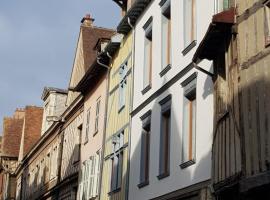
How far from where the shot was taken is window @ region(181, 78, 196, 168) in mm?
14414

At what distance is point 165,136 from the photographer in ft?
54.5

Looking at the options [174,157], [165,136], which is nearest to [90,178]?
[165,136]

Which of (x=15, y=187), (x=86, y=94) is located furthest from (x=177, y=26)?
(x=15, y=187)

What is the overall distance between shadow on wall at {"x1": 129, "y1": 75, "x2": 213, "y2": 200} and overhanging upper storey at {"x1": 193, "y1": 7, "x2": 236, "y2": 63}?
36.3 inches

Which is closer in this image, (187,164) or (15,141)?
(187,164)

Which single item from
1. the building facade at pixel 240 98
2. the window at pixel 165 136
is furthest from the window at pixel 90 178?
the building facade at pixel 240 98

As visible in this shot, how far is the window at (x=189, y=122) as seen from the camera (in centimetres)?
1441

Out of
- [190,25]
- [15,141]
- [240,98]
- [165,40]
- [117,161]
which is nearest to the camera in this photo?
[240,98]

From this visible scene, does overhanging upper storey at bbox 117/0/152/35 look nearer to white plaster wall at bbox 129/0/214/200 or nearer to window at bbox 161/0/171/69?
white plaster wall at bbox 129/0/214/200

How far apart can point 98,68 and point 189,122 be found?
422 inches

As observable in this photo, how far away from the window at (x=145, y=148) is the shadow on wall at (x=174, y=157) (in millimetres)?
201

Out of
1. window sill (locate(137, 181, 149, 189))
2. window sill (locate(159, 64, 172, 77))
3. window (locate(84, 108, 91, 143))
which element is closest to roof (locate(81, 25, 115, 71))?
window (locate(84, 108, 91, 143))

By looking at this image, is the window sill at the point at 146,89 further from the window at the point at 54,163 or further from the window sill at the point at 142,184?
the window at the point at 54,163

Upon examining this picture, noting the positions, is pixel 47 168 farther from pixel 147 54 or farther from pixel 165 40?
pixel 165 40
